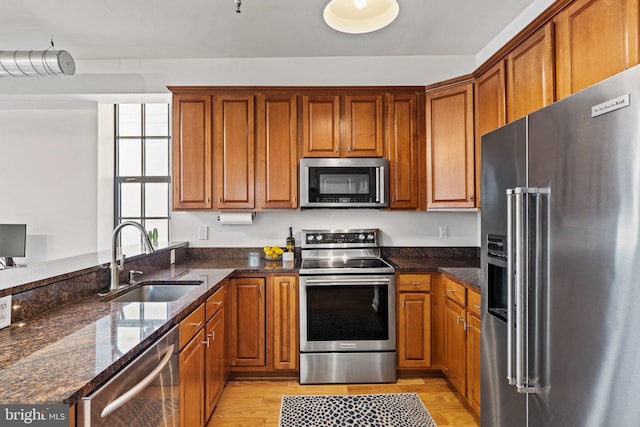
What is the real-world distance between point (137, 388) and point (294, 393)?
1.63 metres

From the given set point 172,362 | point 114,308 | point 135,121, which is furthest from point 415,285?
point 135,121

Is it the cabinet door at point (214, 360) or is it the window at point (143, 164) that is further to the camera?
the window at point (143, 164)

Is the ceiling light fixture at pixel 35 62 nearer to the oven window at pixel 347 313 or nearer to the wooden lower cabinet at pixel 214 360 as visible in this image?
the wooden lower cabinet at pixel 214 360

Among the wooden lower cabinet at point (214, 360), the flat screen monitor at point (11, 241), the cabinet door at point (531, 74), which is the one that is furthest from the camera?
the flat screen monitor at point (11, 241)

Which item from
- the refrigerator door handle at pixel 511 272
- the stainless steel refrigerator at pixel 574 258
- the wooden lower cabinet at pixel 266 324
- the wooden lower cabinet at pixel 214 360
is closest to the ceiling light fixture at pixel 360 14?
the stainless steel refrigerator at pixel 574 258

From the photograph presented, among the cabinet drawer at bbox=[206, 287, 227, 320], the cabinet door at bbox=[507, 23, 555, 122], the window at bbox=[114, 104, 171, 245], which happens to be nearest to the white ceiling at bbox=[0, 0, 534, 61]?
the cabinet door at bbox=[507, 23, 555, 122]

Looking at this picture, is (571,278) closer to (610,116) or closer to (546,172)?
(546,172)

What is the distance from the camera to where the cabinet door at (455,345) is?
90.6 inches

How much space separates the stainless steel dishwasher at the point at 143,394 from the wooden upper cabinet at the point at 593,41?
6.92ft

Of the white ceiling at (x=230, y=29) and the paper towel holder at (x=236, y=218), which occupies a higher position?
the white ceiling at (x=230, y=29)

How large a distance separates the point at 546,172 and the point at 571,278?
14.6 inches

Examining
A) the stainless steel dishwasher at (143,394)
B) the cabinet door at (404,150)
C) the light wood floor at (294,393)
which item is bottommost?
the light wood floor at (294,393)

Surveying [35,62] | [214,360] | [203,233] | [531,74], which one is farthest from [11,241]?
[531,74]

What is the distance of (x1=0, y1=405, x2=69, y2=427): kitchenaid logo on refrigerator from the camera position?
805 millimetres
